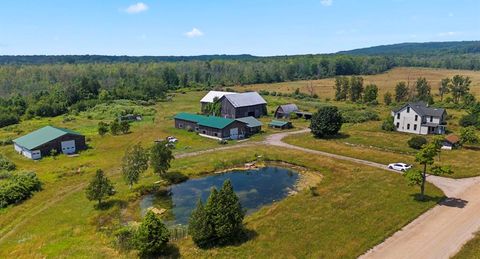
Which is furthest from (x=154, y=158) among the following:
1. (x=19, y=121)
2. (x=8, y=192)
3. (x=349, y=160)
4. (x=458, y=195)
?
(x=19, y=121)

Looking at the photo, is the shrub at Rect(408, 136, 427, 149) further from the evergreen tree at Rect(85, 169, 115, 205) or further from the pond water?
the evergreen tree at Rect(85, 169, 115, 205)

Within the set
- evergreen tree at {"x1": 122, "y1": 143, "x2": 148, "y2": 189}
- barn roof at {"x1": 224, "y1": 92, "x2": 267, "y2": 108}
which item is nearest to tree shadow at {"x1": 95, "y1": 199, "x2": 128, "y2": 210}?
evergreen tree at {"x1": 122, "y1": 143, "x2": 148, "y2": 189}

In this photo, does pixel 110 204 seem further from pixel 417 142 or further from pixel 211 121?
pixel 417 142

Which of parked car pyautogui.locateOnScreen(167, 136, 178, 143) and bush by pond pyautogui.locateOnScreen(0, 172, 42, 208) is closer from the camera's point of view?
bush by pond pyautogui.locateOnScreen(0, 172, 42, 208)

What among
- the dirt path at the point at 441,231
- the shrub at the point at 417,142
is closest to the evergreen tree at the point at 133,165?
the dirt path at the point at 441,231

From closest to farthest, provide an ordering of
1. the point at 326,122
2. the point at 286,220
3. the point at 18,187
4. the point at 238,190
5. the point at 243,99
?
the point at 286,220 < the point at 18,187 < the point at 238,190 < the point at 326,122 < the point at 243,99

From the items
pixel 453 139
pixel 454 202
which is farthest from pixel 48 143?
pixel 453 139
